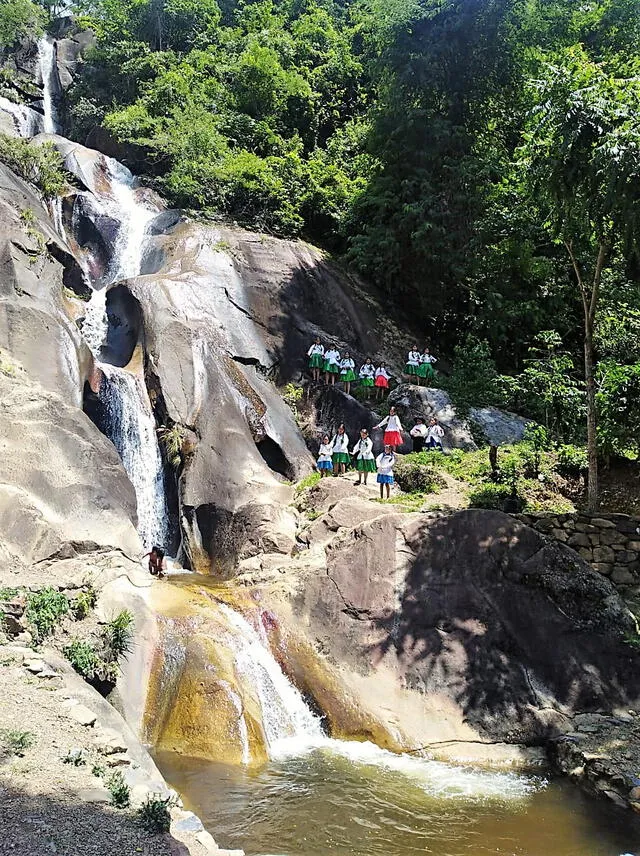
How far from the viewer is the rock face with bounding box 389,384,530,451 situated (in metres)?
19.4

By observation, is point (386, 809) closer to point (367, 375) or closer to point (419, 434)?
point (419, 434)

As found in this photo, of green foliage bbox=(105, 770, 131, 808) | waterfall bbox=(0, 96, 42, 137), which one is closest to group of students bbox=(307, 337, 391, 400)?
green foliage bbox=(105, 770, 131, 808)

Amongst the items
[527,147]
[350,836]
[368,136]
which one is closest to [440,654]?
[350,836]

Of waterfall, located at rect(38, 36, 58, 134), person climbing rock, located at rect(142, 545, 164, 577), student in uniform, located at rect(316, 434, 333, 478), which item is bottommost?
person climbing rock, located at rect(142, 545, 164, 577)

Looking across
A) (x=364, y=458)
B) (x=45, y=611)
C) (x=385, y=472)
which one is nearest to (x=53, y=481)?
(x=45, y=611)

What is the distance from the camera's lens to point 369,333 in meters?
23.7

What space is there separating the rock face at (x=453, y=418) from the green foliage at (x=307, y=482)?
314 cm

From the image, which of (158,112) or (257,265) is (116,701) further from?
(158,112)

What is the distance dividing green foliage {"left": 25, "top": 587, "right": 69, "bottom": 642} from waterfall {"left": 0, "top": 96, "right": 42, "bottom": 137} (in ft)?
90.1

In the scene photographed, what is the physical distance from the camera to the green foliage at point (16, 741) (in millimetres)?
6033

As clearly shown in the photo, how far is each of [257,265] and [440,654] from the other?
15671 millimetres

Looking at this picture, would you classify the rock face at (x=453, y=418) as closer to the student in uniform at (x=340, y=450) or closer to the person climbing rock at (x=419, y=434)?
the person climbing rock at (x=419, y=434)

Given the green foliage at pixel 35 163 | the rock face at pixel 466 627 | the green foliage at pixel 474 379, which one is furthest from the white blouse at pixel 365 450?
the green foliage at pixel 35 163

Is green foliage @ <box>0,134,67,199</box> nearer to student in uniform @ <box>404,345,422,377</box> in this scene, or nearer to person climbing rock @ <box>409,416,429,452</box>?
student in uniform @ <box>404,345,422,377</box>
